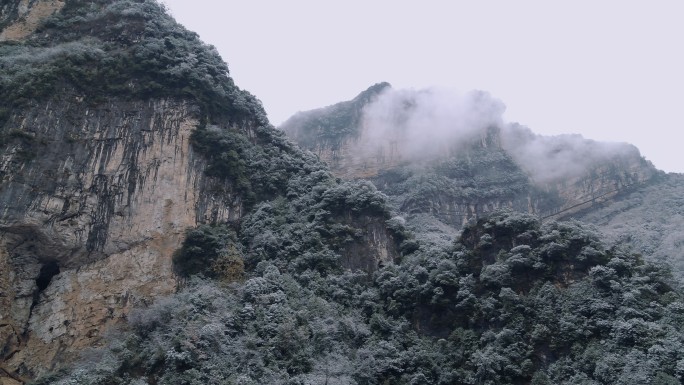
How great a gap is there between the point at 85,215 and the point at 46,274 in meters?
3.39

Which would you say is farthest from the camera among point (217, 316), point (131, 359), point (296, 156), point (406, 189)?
point (406, 189)

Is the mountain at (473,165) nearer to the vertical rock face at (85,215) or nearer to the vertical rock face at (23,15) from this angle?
the vertical rock face at (85,215)

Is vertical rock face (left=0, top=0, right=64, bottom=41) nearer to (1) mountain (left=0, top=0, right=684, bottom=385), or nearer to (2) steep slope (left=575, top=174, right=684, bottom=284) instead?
(1) mountain (left=0, top=0, right=684, bottom=385)

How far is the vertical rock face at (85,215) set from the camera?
2673 cm

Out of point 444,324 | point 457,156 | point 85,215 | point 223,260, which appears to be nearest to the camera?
point 444,324

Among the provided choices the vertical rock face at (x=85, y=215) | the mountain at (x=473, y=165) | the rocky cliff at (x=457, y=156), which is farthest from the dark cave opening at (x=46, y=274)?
the rocky cliff at (x=457, y=156)

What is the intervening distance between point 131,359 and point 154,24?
71.7ft

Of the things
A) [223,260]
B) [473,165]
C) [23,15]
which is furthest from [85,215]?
[473,165]

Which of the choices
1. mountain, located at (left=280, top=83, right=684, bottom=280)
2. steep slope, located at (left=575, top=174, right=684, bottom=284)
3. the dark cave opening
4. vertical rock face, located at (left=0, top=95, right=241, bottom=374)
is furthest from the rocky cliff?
the dark cave opening

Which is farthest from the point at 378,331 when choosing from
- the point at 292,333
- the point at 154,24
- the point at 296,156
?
the point at 154,24

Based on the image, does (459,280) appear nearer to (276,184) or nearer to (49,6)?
(276,184)

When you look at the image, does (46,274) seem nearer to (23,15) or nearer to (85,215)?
(85,215)

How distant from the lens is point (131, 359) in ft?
79.7

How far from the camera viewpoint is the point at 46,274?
2850 centimetres
